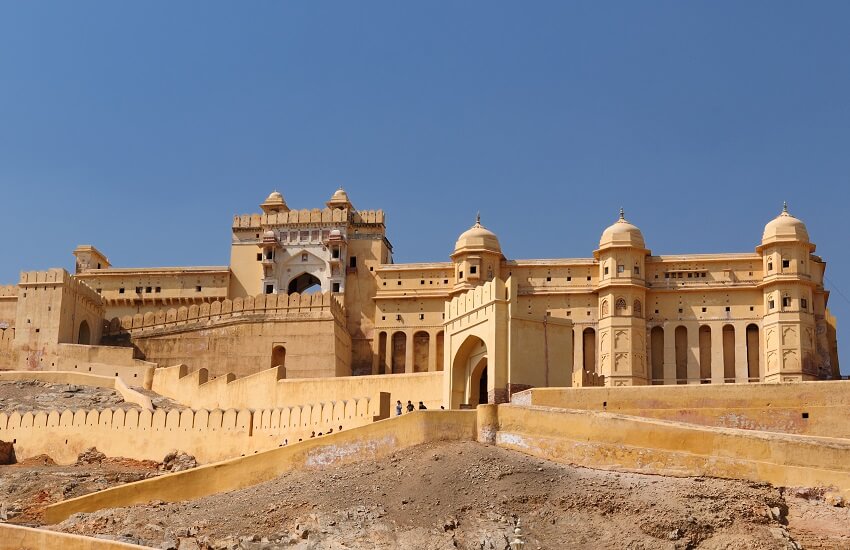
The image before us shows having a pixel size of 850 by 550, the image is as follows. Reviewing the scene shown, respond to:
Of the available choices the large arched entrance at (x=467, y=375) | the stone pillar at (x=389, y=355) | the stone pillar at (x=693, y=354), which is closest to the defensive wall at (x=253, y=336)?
the stone pillar at (x=389, y=355)

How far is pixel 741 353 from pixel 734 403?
756 inches

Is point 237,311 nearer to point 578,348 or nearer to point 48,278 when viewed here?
point 48,278

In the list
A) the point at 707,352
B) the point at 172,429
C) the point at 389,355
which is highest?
the point at 707,352

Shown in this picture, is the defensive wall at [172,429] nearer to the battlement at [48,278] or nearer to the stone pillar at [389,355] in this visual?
the battlement at [48,278]

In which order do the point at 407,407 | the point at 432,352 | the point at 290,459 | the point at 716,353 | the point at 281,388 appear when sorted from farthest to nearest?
1. the point at 432,352
2. the point at 716,353
3. the point at 281,388
4. the point at 407,407
5. the point at 290,459

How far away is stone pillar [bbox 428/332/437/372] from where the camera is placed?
5328cm

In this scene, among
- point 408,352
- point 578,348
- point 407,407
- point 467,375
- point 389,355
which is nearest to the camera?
point 467,375

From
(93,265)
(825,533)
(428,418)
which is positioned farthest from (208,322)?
(825,533)

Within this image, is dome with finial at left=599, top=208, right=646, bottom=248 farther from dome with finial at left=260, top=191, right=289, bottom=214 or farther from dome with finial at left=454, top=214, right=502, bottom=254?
dome with finial at left=260, top=191, right=289, bottom=214

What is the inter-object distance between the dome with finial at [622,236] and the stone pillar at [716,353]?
4.41m

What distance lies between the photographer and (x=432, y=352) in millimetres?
53719

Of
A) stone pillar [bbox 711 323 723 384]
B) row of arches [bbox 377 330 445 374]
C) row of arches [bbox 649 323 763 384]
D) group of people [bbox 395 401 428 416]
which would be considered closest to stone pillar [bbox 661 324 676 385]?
row of arches [bbox 649 323 763 384]

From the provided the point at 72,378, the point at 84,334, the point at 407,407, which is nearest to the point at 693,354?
the point at 407,407

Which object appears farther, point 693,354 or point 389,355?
point 389,355
